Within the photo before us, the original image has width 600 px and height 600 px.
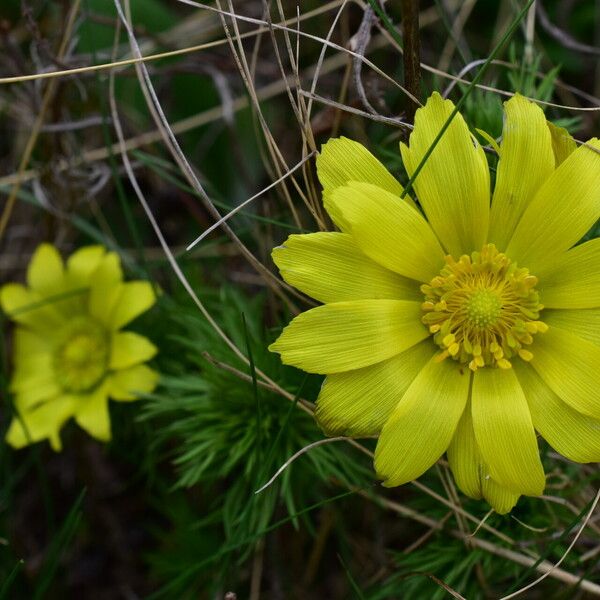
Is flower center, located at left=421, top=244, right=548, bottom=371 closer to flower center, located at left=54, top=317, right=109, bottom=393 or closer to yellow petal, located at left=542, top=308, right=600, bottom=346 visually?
yellow petal, located at left=542, top=308, right=600, bottom=346

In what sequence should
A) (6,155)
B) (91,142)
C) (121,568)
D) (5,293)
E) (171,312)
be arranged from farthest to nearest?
(6,155)
(91,142)
(121,568)
(5,293)
(171,312)

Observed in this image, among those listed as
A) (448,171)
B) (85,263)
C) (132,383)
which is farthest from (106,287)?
(448,171)

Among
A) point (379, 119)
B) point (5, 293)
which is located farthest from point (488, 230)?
point (5, 293)

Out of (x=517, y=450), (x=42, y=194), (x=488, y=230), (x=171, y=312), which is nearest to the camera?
(x=517, y=450)

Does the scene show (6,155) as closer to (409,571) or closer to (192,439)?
(192,439)

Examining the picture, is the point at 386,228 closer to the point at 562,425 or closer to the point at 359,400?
the point at 359,400

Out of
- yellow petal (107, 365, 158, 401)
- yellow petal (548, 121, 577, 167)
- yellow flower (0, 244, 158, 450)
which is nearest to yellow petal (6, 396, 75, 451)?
yellow flower (0, 244, 158, 450)

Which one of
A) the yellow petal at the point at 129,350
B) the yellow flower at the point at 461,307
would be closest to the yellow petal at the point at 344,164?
the yellow flower at the point at 461,307

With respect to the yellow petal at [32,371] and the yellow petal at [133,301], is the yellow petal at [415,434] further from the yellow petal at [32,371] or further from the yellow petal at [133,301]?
the yellow petal at [32,371]
